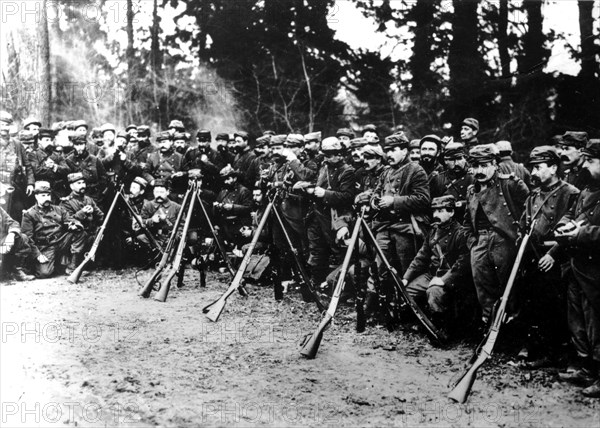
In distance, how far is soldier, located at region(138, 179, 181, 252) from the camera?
30.1 ft

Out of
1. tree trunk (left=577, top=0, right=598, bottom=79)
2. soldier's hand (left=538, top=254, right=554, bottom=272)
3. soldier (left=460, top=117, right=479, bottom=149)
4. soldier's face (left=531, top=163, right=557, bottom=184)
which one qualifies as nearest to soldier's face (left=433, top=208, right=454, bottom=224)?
soldier's face (left=531, top=163, right=557, bottom=184)

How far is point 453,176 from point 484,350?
9.52ft

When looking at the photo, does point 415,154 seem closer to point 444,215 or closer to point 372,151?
point 372,151

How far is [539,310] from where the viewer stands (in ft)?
16.3

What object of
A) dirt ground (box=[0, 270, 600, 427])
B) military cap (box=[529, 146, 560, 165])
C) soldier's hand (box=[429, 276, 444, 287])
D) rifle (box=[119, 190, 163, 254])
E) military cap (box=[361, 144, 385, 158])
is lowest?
dirt ground (box=[0, 270, 600, 427])

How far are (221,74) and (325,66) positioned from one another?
3145mm

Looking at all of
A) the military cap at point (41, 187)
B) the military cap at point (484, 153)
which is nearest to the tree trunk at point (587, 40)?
the military cap at point (484, 153)

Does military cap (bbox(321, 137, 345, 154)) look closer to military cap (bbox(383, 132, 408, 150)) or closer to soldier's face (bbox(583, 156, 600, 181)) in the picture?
military cap (bbox(383, 132, 408, 150))

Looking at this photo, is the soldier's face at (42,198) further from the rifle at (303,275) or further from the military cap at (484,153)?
the military cap at (484,153)

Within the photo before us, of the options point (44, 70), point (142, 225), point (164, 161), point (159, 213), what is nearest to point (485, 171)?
point (142, 225)

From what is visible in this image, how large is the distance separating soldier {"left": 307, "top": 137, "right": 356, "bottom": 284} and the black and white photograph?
0.03 meters

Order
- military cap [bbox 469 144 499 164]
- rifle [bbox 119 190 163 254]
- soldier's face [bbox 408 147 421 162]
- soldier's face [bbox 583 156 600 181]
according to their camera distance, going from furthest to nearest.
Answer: rifle [bbox 119 190 163 254] → soldier's face [bbox 408 147 421 162] → military cap [bbox 469 144 499 164] → soldier's face [bbox 583 156 600 181]

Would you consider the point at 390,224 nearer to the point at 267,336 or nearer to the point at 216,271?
the point at 267,336

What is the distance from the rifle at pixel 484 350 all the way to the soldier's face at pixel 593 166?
0.57 metres
